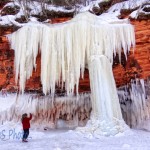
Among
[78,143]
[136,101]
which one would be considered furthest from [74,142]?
Answer: [136,101]

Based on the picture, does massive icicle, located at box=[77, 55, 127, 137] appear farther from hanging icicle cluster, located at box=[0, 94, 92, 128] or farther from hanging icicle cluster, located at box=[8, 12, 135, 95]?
hanging icicle cluster, located at box=[0, 94, 92, 128]

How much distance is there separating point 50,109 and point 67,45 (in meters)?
2.38

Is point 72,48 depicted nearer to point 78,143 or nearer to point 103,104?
point 103,104

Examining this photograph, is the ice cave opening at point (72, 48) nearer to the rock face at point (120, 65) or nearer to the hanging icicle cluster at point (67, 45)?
the hanging icicle cluster at point (67, 45)

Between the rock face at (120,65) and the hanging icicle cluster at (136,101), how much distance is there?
221mm

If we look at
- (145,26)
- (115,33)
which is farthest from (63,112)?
(145,26)

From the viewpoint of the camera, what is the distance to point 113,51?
8867mm

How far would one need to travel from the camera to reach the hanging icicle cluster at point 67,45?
8.63 meters

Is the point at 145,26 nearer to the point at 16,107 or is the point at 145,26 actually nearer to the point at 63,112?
the point at 63,112

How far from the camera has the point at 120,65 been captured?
31.2 ft

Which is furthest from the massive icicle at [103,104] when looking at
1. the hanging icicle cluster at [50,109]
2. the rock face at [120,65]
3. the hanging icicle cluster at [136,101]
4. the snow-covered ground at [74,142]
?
the hanging icicle cluster at [50,109]

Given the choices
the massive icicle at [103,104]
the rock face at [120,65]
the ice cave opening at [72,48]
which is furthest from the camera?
the rock face at [120,65]

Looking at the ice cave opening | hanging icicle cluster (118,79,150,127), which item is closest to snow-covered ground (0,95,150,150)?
Answer: hanging icicle cluster (118,79,150,127)

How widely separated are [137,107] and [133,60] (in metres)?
1.51
